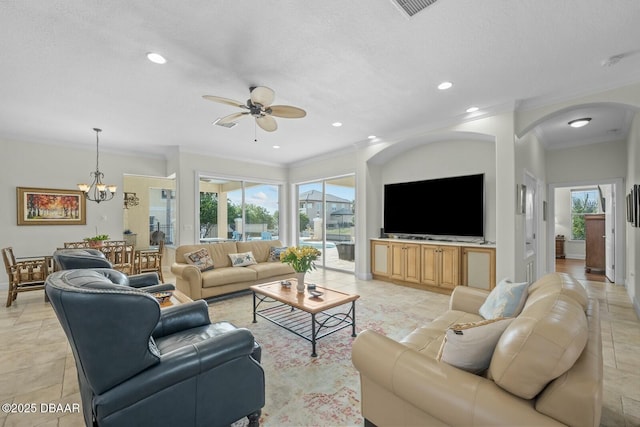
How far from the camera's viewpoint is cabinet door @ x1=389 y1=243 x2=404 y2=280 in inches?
209

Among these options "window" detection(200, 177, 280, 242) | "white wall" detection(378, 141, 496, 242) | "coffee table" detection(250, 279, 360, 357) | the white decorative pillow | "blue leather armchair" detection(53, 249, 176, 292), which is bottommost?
"coffee table" detection(250, 279, 360, 357)

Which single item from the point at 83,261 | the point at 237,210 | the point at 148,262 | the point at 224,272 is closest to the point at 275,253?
the point at 224,272

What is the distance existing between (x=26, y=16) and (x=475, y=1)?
10.7 feet

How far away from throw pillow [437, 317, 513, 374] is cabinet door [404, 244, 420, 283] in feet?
12.5

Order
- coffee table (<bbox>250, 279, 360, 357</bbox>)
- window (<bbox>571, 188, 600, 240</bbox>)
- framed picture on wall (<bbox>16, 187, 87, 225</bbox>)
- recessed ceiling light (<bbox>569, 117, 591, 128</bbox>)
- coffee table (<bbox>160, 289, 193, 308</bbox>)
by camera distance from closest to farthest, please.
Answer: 1. coffee table (<bbox>160, 289, 193, 308</bbox>)
2. coffee table (<bbox>250, 279, 360, 357</bbox>)
3. recessed ceiling light (<bbox>569, 117, 591, 128</bbox>)
4. framed picture on wall (<bbox>16, 187, 87, 225</bbox>)
5. window (<bbox>571, 188, 600, 240</bbox>)

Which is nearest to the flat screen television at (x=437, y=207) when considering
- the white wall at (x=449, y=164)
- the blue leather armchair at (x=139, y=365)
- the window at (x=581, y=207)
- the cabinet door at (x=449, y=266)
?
the white wall at (x=449, y=164)

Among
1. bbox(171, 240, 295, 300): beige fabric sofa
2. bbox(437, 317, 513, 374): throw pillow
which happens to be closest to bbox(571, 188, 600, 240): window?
bbox(171, 240, 295, 300): beige fabric sofa

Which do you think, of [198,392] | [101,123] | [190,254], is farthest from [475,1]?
[101,123]

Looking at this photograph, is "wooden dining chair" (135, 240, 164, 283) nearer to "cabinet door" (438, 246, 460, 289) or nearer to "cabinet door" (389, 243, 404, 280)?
"cabinet door" (389, 243, 404, 280)

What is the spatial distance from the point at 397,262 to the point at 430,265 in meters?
0.64

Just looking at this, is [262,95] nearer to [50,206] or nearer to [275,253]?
[275,253]

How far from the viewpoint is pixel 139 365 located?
1347mm

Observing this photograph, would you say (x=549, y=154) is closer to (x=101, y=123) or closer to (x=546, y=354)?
(x=546, y=354)

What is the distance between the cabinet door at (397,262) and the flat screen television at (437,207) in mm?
355
